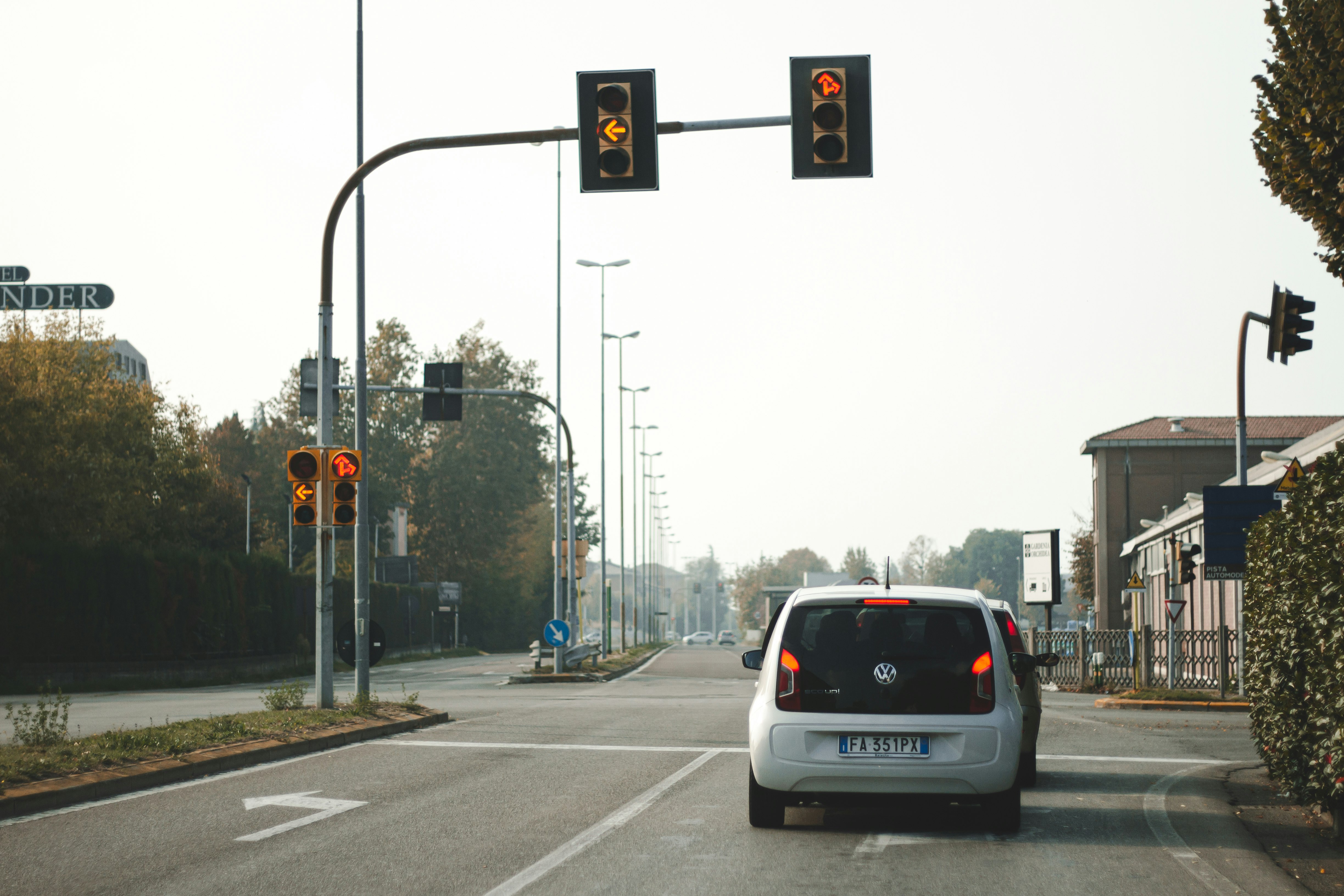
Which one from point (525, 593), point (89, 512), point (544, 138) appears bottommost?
point (525, 593)

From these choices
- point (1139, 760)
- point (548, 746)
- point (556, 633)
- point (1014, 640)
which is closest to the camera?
point (1014, 640)

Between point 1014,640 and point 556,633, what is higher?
point 1014,640

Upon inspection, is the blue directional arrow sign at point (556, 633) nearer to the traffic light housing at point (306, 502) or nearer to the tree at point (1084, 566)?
the traffic light housing at point (306, 502)

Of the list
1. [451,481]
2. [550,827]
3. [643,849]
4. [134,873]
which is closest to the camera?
[134,873]

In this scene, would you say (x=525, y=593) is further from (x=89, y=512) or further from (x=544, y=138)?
(x=544, y=138)

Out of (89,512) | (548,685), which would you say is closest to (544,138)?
(548,685)

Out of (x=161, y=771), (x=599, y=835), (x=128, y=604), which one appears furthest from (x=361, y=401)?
(x=128, y=604)

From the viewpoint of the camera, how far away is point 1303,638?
9094 mm

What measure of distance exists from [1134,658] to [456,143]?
1899 cm

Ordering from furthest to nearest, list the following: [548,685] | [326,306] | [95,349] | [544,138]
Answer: [95,349] < [548,685] < [326,306] < [544,138]

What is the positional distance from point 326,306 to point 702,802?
383 inches

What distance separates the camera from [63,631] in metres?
33.4

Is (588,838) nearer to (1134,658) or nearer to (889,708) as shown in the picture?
(889,708)

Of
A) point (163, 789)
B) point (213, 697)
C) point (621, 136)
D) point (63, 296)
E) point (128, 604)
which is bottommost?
point (213, 697)
